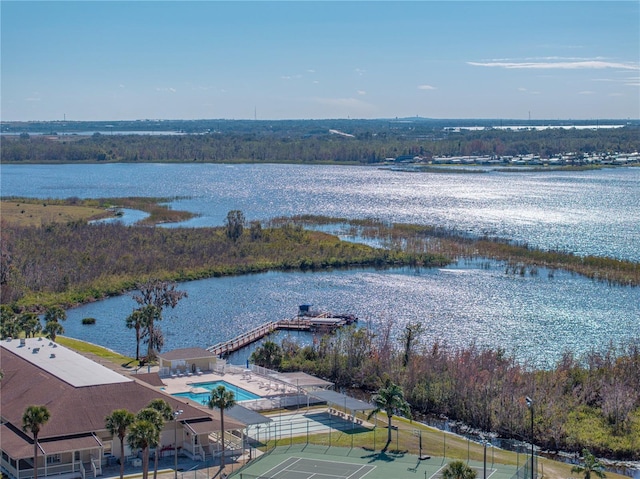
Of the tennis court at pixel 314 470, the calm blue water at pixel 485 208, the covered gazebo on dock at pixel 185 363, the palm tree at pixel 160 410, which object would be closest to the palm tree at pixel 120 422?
the palm tree at pixel 160 410

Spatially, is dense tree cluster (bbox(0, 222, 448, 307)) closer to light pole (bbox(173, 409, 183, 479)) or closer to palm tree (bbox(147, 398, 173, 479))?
light pole (bbox(173, 409, 183, 479))

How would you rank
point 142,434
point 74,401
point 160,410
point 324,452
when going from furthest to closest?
point 324,452, point 74,401, point 160,410, point 142,434

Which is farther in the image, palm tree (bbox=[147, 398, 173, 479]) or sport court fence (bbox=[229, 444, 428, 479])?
sport court fence (bbox=[229, 444, 428, 479])

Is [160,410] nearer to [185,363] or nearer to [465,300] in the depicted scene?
[185,363]

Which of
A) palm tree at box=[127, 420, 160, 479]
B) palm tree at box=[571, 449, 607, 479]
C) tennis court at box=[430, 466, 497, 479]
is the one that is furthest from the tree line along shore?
palm tree at box=[127, 420, 160, 479]

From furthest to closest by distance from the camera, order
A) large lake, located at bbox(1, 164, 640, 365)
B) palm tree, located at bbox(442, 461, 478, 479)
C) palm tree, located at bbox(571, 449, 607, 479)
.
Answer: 1. large lake, located at bbox(1, 164, 640, 365)
2. palm tree, located at bbox(571, 449, 607, 479)
3. palm tree, located at bbox(442, 461, 478, 479)

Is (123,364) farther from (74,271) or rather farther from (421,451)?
(74,271)

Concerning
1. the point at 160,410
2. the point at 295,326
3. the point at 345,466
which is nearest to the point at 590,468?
the point at 345,466
